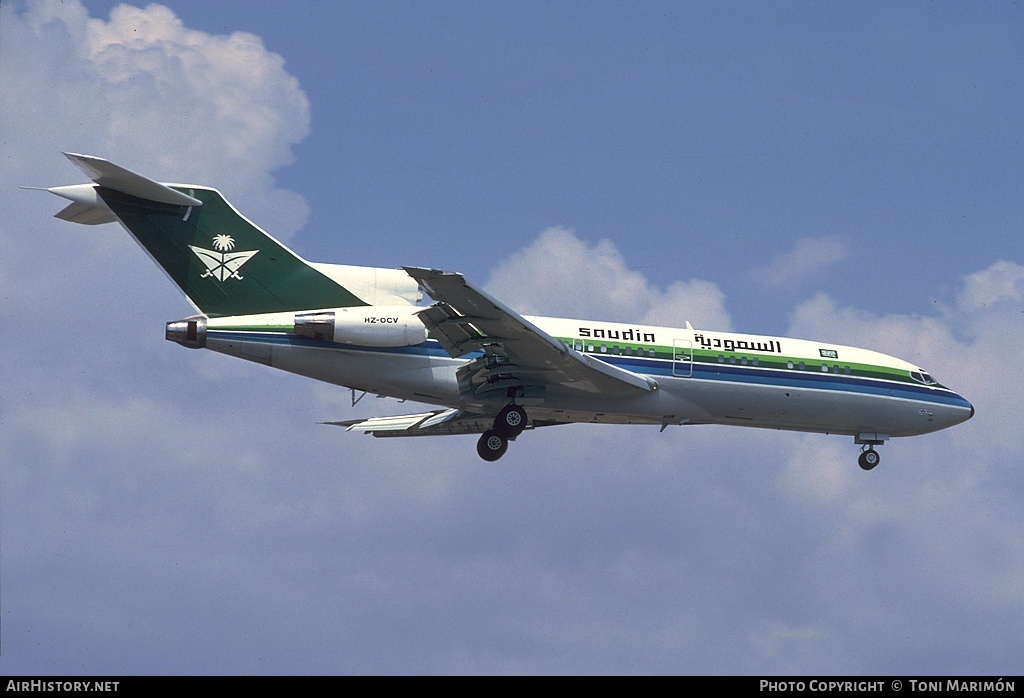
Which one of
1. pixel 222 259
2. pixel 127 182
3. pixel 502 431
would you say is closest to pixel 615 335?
pixel 502 431

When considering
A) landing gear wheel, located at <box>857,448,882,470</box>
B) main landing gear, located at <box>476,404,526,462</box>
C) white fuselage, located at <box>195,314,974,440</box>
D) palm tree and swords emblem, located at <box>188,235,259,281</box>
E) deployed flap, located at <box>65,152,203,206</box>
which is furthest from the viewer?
landing gear wheel, located at <box>857,448,882,470</box>

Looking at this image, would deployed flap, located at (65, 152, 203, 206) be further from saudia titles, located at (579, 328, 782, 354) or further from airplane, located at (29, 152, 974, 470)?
saudia titles, located at (579, 328, 782, 354)

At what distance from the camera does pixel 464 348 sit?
34.1m

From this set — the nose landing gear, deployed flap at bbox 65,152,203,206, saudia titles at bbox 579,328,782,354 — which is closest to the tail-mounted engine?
deployed flap at bbox 65,152,203,206

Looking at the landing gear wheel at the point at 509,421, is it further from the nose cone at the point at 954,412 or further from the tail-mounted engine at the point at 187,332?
the nose cone at the point at 954,412

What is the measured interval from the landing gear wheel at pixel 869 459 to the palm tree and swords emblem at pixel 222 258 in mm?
19562

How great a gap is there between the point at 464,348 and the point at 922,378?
15.3m

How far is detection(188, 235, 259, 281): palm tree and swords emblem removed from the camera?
34.5 m

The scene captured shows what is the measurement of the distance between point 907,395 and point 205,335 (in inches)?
835

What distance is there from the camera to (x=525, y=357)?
34.7 metres

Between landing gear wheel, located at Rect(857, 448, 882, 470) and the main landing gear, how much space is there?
1108 cm

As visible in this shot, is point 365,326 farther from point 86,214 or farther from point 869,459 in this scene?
point 869,459

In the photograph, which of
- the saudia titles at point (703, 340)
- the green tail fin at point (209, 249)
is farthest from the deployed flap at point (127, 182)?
the saudia titles at point (703, 340)
